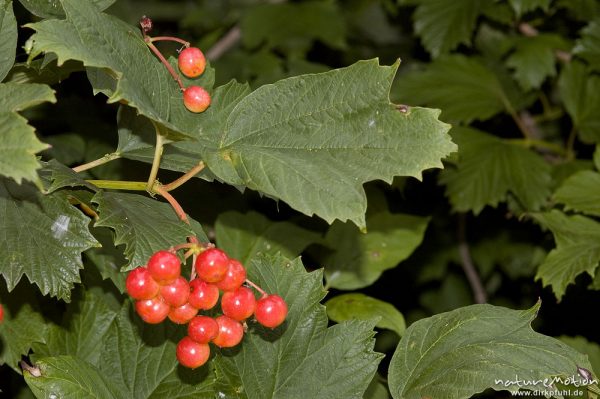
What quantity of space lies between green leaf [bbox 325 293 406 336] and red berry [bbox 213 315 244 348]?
43 centimetres

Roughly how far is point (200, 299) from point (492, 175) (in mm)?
1311

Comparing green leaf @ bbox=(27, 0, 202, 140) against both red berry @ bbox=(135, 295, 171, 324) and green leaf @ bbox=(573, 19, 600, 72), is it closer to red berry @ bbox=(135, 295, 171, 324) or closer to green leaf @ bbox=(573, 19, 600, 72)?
red berry @ bbox=(135, 295, 171, 324)

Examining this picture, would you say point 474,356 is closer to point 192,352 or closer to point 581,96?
point 192,352

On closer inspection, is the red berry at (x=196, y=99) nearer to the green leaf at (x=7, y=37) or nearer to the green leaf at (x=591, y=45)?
the green leaf at (x=7, y=37)

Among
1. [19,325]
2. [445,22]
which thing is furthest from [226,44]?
[19,325]

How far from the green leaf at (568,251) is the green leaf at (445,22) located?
2.60 feet

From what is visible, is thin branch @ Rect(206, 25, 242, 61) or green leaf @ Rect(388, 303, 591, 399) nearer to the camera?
green leaf @ Rect(388, 303, 591, 399)

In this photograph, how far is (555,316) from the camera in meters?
2.53

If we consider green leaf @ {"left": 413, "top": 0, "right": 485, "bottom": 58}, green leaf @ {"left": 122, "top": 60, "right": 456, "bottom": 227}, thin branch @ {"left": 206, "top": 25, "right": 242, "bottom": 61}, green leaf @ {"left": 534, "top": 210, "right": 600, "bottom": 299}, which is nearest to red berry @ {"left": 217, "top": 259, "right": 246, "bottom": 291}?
green leaf @ {"left": 122, "top": 60, "right": 456, "bottom": 227}

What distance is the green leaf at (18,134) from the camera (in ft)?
2.93

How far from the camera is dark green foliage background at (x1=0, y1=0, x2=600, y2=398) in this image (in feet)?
5.56

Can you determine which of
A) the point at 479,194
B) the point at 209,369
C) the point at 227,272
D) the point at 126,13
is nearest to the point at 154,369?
the point at 209,369

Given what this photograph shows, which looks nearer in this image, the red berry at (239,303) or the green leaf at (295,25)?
the red berry at (239,303)

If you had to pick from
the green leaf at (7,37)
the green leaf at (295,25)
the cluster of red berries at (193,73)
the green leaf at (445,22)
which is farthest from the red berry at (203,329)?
the green leaf at (295,25)
